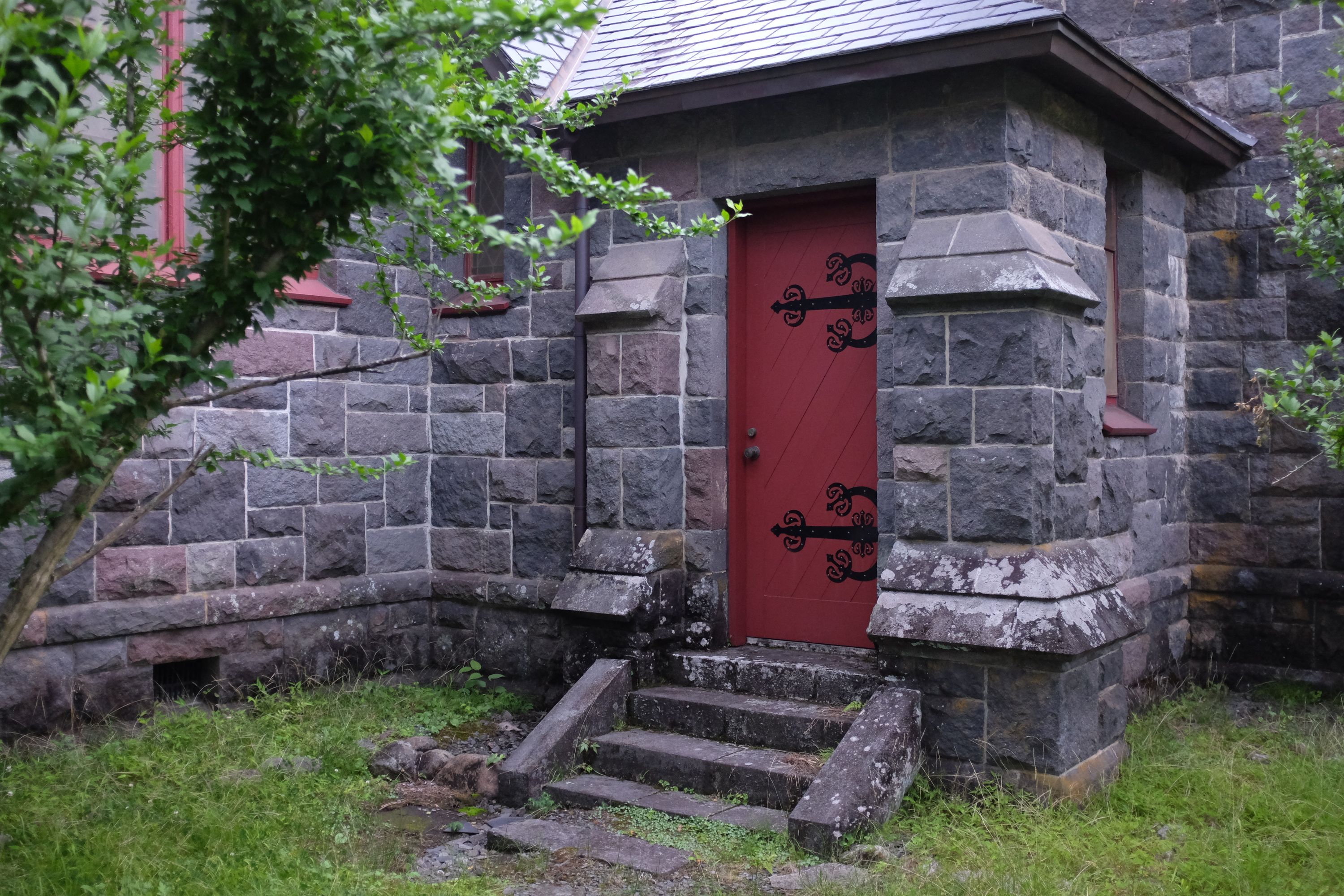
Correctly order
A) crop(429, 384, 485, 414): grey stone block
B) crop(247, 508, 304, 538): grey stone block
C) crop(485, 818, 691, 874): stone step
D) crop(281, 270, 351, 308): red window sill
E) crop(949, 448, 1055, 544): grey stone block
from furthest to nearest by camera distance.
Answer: crop(429, 384, 485, 414): grey stone block
crop(281, 270, 351, 308): red window sill
crop(247, 508, 304, 538): grey stone block
crop(949, 448, 1055, 544): grey stone block
crop(485, 818, 691, 874): stone step

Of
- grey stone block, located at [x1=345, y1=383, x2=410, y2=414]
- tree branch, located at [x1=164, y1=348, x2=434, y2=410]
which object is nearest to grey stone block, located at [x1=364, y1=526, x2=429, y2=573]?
grey stone block, located at [x1=345, y1=383, x2=410, y2=414]

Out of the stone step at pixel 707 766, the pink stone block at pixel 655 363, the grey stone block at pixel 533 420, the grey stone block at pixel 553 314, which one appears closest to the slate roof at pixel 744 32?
the grey stone block at pixel 553 314

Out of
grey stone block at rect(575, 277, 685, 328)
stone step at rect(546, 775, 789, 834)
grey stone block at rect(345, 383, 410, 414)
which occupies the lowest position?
stone step at rect(546, 775, 789, 834)

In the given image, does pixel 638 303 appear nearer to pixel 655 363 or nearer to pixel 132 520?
pixel 655 363

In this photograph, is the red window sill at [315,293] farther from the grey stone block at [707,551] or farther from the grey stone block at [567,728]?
the grey stone block at [567,728]

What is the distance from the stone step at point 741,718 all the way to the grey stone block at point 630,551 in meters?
0.67

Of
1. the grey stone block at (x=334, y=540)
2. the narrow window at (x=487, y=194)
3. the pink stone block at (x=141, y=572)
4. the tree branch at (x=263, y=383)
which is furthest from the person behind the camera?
the narrow window at (x=487, y=194)

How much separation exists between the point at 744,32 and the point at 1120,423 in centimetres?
310

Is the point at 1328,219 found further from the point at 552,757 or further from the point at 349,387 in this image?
the point at 349,387

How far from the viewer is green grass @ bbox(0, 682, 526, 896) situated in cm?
395

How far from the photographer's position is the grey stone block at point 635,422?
6145 mm

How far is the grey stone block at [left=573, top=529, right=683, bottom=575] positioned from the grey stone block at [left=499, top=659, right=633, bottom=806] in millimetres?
513

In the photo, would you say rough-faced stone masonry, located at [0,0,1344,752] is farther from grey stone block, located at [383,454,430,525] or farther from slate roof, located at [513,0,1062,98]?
slate roof, located at [513,0,1062,98]

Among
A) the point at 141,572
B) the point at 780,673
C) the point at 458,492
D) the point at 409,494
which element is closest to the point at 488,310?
the point at 458,492
